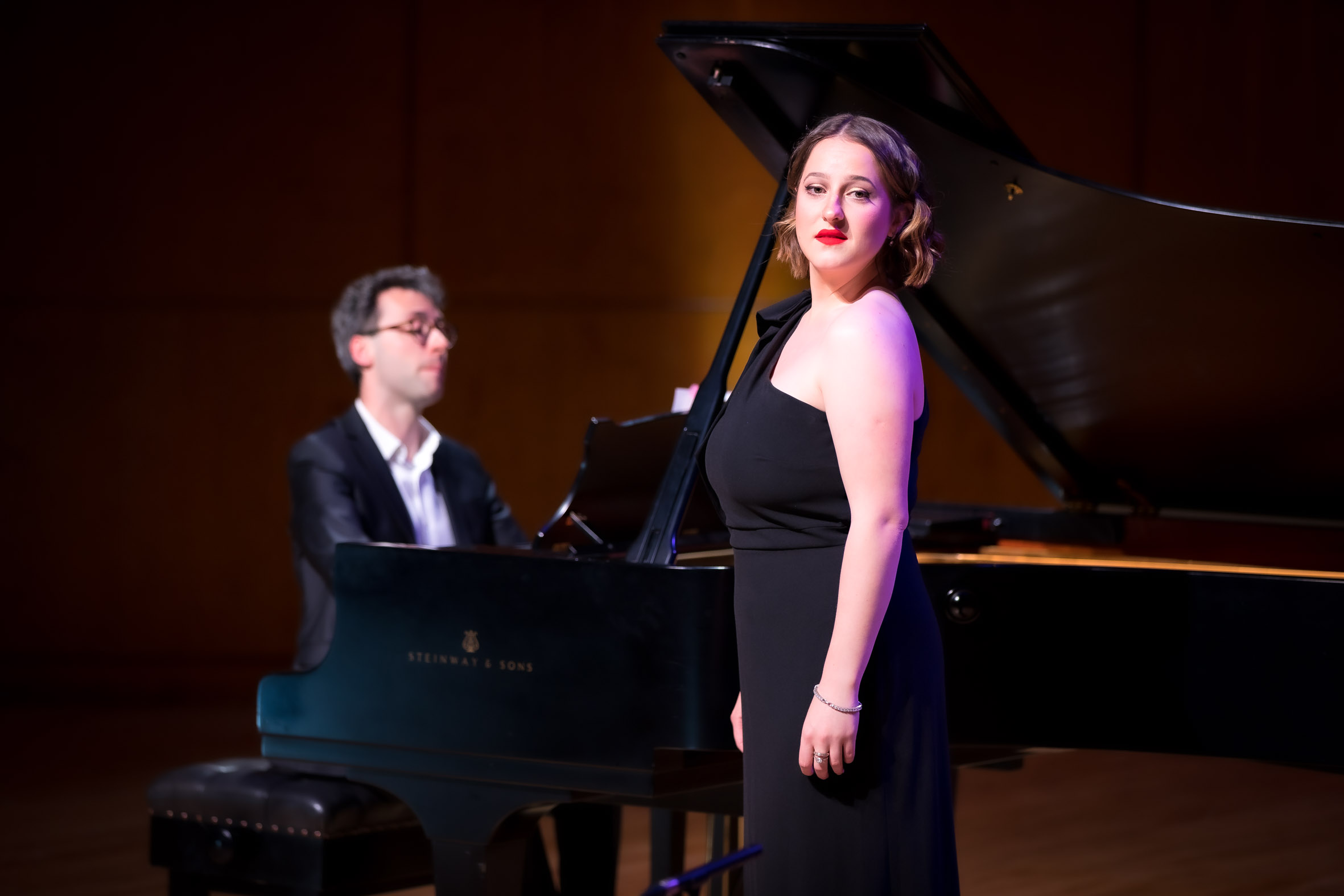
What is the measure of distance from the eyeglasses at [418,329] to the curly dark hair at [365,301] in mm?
27

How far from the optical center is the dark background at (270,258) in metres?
5.33

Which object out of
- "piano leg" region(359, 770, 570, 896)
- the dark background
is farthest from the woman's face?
the dark background

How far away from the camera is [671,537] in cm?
203

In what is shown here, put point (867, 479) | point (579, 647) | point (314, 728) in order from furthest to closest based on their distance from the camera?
point (314, 728) → point (579, 647) → point (867, 479)

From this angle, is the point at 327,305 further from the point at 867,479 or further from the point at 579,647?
the point at 867,479

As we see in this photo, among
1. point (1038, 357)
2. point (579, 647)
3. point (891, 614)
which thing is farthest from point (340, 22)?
point (891, 614)

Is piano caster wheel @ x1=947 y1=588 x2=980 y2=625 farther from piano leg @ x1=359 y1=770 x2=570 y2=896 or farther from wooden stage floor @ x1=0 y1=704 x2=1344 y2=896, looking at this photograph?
wooden stage floor @ x1=0 y1=704 x2=1344 y2=896

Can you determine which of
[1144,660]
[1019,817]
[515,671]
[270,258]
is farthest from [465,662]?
[270,258]

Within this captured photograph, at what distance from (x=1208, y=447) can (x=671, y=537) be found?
135cm

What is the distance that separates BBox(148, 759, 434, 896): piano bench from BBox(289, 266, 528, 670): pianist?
0.25 metres

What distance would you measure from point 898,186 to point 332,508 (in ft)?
4.67

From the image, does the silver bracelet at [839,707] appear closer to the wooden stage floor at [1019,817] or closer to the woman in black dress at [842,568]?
the woman in black dress at [842,568]

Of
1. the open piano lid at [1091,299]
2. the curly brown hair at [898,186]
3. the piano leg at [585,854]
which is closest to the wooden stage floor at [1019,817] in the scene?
the piano leg at [585,854]

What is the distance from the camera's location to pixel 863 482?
4.58 ft
